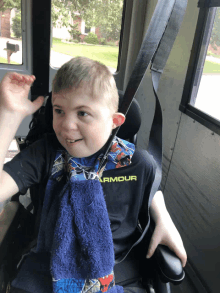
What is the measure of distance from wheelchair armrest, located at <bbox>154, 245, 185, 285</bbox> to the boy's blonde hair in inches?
18.6

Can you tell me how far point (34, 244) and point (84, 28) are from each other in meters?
1.90

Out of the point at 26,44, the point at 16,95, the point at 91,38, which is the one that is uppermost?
the point at 91,38

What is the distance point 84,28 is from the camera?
211cm

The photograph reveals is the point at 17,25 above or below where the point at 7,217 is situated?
above

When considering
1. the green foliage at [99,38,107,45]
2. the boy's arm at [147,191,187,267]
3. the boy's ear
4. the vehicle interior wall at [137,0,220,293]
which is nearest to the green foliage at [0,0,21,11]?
the green foliage at [99,38,107,45]

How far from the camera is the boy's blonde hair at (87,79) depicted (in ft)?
2.14

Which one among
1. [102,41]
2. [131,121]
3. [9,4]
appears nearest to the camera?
[131,121]

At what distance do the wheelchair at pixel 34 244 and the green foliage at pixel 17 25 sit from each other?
4.96ft

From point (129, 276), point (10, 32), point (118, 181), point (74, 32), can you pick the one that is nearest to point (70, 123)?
point (118, 181)

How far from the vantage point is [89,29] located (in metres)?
2.13

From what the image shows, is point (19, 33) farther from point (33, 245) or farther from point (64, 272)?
point (64, 272)

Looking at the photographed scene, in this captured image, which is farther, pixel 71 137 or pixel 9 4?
pixel 9 4

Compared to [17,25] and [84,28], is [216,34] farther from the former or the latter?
[17,25]

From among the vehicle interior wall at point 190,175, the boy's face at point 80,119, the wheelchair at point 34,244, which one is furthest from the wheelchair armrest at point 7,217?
the vehicle interior wall at point 190,175
